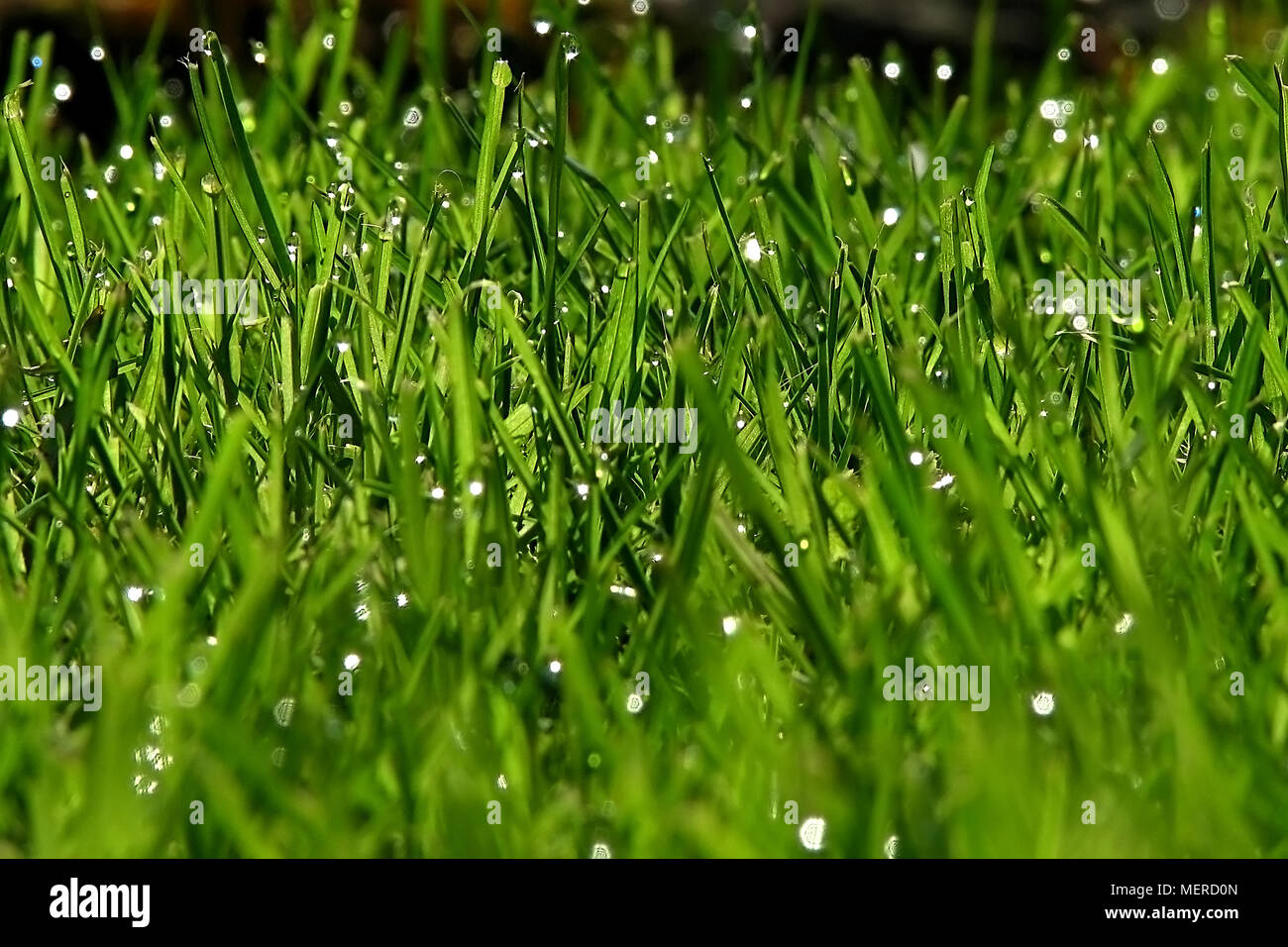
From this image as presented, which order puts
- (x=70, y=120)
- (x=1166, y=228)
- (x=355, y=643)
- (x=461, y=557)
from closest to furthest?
(x=355, y=643) < (x=461, y=557) < (x=1166, y=228) < (x=70, y=120)

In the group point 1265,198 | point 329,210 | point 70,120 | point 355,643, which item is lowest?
point 355,643

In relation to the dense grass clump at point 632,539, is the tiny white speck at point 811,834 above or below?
below

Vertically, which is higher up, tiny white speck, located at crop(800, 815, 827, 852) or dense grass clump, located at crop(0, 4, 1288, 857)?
dense grass clump, located at crop(0, 4, 1288, 857)

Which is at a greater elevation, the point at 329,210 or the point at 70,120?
the point at 70,120

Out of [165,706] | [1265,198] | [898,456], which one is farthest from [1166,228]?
[165,706]

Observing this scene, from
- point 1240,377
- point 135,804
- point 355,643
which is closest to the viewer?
point 135,804

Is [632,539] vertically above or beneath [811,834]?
above

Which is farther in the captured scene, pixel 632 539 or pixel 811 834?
pixel 632 539
